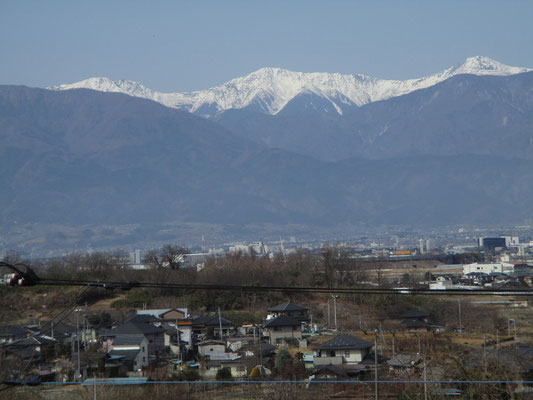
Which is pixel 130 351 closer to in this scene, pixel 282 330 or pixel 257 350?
pixel 257 350

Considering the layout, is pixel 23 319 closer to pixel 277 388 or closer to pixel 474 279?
pixel 277 388

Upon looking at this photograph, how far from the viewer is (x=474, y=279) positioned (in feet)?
155

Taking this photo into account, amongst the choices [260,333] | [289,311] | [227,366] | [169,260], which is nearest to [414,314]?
[289,311]

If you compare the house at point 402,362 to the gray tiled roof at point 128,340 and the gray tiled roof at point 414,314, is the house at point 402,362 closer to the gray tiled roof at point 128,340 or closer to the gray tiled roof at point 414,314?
the gray tiled roof at point 128,340

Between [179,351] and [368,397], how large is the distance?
7.99 m

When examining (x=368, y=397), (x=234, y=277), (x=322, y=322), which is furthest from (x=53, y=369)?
(x=234, y=277)

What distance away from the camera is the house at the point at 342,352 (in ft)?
64.4

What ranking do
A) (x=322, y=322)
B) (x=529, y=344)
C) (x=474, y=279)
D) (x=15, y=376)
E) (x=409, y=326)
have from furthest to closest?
(x=474, y=279)
(x=322, y=322)
(x=409, y=326)
(x=529, y=344)
(x=15, y=376)

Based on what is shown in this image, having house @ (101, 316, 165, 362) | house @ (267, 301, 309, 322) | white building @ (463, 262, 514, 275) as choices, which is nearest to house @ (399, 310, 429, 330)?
house @ (267, 301, 309, 322)

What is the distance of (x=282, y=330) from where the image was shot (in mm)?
24578

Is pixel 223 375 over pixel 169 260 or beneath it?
beneath

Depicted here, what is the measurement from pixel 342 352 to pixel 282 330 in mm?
4864

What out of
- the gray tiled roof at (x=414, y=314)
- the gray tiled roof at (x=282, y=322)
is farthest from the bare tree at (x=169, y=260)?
the gray tiled roof at (x=282, y=322)

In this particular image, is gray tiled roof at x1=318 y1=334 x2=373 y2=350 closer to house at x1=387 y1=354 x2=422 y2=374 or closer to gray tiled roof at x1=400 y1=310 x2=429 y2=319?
house at x1=387 y1=354 x2=422 y2=374
